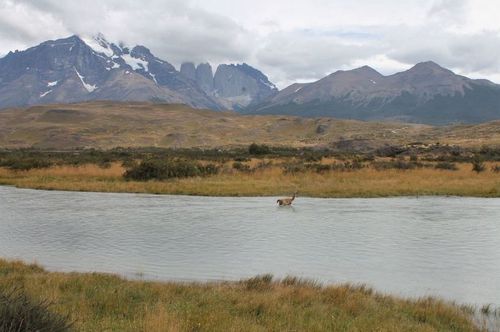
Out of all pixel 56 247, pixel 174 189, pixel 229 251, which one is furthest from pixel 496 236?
pixel 174 189

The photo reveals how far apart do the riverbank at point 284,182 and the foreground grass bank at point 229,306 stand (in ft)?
82.7

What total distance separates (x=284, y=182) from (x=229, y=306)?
3277cm

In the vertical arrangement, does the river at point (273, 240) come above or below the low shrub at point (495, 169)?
below

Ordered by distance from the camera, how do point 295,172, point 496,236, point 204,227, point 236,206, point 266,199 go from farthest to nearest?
point 295,172, point 266,199, point 236,206, point 204,227, point 496,236

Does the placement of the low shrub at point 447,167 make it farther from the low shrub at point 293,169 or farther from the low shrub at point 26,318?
the low shrub at point 26,318

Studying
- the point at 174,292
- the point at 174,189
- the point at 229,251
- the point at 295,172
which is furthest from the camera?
the point at 295,172

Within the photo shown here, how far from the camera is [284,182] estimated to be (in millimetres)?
44438

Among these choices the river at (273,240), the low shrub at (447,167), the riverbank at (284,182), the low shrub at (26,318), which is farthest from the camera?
the low shrub at (447,167)

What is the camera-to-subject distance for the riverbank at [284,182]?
Answer: 132 ft

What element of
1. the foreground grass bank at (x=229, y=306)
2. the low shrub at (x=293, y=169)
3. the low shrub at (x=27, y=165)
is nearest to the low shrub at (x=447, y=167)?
the low shrub at (x=293, y=169)

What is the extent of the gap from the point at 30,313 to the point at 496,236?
20459mm

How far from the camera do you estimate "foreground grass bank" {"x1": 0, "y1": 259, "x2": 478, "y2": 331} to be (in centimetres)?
1035

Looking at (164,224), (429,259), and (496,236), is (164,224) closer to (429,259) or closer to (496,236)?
(429,259)

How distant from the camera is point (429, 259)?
1900cm
